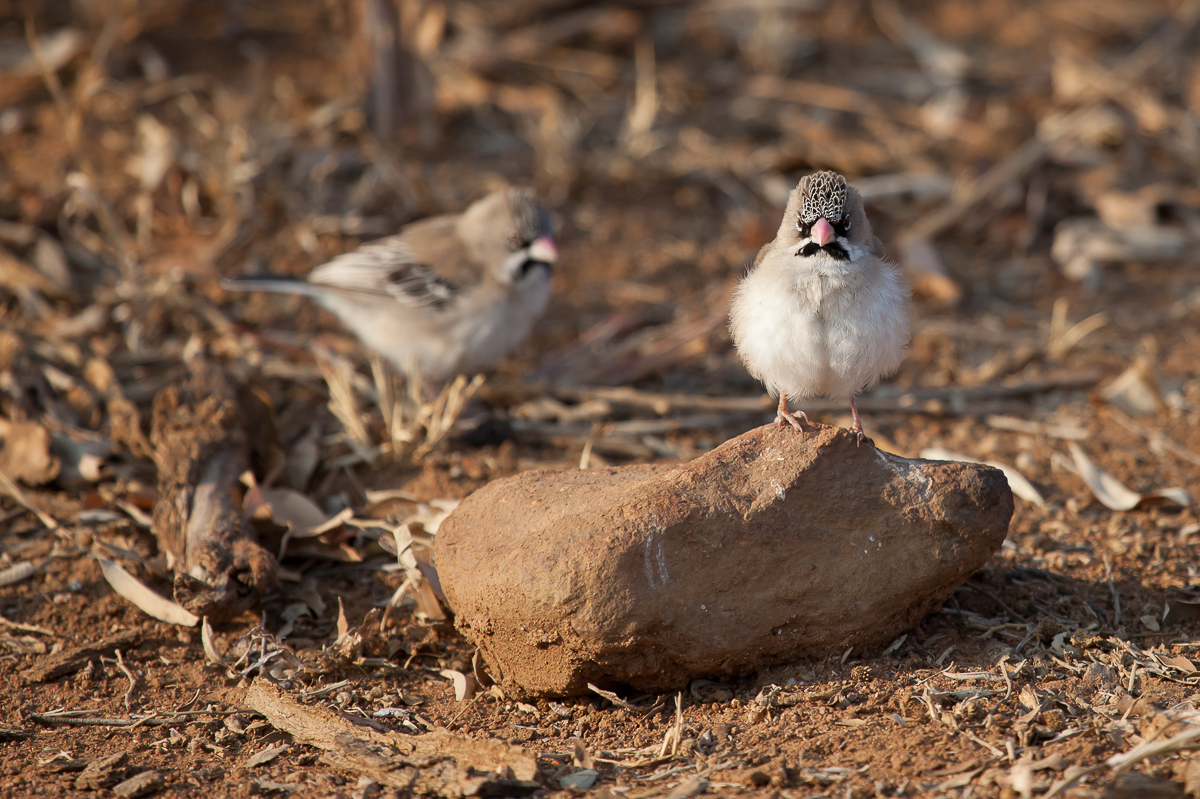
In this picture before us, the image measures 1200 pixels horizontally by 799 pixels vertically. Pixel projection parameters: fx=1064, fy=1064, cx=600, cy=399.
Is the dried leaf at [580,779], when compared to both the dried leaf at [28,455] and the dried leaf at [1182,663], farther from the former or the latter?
the dried leaf at [28,455]

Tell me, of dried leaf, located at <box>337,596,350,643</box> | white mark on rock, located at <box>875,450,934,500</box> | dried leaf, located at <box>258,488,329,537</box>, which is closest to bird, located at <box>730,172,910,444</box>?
white mark on rock, located at <box>875,450,934,500</box>

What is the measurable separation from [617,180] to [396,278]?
9.06 ft

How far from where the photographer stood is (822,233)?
424cm

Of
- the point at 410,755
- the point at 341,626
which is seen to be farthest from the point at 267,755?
the point at 341,626

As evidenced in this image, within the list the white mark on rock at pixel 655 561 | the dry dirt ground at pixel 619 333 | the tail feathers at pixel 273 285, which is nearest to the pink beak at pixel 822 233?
the white mark on rock at pixel 655 561

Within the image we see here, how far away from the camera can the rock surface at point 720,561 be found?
149 inches

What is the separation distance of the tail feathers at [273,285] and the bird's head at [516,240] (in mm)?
1055

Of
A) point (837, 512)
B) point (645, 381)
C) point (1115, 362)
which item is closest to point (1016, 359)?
point (1115, 362)

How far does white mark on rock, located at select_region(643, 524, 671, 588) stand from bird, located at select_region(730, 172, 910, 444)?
784 mm

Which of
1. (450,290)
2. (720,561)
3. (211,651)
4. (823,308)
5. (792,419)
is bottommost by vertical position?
(211,651)

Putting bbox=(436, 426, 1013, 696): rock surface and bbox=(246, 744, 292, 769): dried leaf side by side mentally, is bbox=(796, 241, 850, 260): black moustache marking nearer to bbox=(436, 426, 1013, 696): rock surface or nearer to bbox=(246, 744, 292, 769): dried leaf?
bbox=(436, 426, 1013, 696): rock surface

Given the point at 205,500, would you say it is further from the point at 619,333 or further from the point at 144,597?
the point at 619,333

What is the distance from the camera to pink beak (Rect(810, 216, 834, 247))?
4.24m

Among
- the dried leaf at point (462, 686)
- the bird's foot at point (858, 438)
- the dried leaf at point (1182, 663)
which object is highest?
the bird's foot at point (858, 438)
